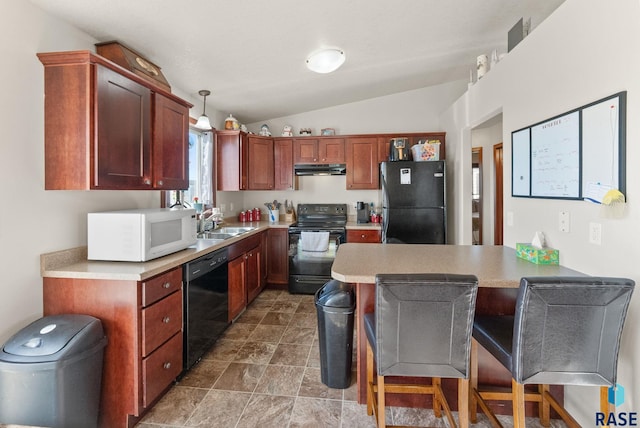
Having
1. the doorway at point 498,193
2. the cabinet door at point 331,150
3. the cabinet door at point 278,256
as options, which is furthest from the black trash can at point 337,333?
the doorway at point 498,193

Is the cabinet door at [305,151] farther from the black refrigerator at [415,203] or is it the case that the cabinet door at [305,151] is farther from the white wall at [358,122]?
the black refrigerator at [415,203]

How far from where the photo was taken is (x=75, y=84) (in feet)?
5.54

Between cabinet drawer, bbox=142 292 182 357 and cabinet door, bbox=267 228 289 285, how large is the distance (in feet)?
6.81

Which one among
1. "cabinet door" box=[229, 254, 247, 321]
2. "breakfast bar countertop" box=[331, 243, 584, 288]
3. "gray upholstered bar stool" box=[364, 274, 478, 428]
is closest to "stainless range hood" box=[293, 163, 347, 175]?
"cabinet door" box=[229, 254, 247, 321]

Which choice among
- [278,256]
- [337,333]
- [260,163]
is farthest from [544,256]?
[260,163]

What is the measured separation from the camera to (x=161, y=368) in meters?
1.88

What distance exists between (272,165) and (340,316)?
9.52ft

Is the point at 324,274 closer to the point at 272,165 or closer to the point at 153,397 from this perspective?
the point at 272,165

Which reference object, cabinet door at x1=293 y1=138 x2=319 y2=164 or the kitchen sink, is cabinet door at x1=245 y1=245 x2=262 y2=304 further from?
cabinet door at x1=293 y1=138 x2=319 y2=164

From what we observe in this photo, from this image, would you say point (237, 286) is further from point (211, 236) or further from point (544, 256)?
point (544, 256)

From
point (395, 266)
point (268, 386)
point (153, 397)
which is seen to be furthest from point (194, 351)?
point (395, 266)

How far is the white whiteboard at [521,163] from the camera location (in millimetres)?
2041
